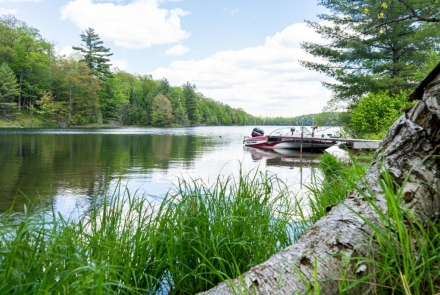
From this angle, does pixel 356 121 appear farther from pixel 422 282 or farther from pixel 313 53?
pixel 422 282

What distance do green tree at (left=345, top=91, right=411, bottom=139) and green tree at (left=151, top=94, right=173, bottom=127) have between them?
221 ft

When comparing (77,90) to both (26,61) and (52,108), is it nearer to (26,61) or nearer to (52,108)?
(52,108)

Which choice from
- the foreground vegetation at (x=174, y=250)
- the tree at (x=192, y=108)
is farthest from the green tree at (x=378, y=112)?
the tree at (x=192, y=108)

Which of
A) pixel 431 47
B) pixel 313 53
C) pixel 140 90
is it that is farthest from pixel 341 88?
pixel 140 90

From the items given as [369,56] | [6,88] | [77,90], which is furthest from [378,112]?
[77,90]

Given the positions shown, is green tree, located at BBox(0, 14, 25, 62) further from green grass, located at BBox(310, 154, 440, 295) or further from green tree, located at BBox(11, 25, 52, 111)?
green grass, located at BBox(310, 154, 440, 295)

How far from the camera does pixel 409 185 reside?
1.52 metres

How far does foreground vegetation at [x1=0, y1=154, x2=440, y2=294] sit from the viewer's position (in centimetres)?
130

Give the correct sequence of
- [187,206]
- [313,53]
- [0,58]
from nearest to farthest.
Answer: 1. [187,206]
2. [313,53]
3. [0,58]

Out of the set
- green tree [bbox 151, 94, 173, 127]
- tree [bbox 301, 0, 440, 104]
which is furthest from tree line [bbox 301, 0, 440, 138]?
green tree [bbox 151, 94, 173, 127]

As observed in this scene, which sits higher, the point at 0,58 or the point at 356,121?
the point at 0,58

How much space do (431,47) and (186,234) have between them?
23718mm

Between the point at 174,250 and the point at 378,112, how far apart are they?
62.4 feet

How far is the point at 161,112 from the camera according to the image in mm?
83750
